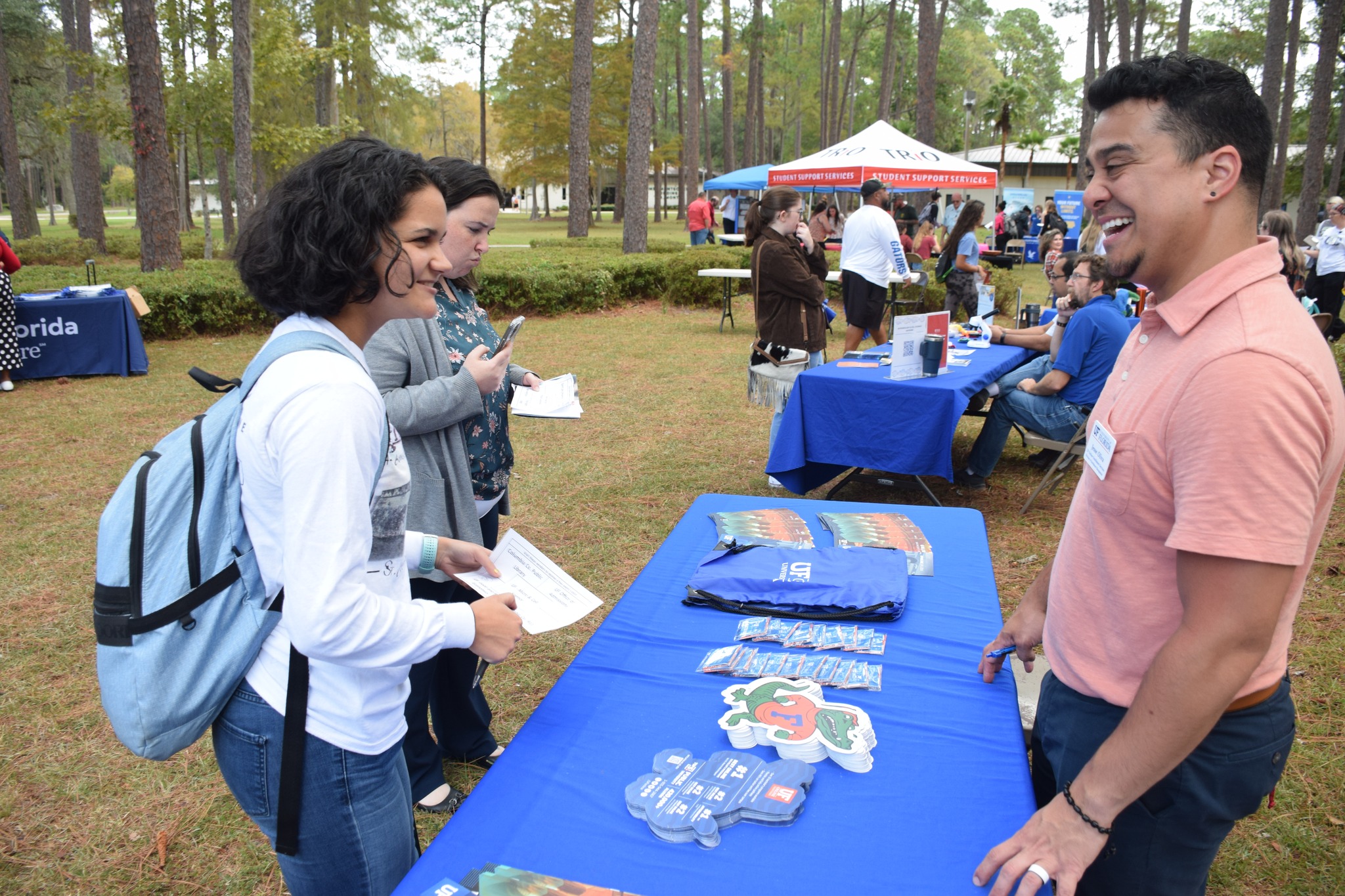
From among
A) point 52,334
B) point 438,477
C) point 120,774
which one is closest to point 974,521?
point 438,477

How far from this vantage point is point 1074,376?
5.16 m

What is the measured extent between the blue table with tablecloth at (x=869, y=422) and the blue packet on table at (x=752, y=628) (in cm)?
295

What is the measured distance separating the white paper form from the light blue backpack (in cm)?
54

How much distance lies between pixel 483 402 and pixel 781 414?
341 cm

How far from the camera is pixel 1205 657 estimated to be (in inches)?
41.0

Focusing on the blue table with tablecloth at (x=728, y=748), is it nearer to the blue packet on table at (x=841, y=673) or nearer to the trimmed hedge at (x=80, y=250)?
the blue packet on table at (x=841, y=673)

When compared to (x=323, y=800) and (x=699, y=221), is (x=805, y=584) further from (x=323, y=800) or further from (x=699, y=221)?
(x=699, y=221)

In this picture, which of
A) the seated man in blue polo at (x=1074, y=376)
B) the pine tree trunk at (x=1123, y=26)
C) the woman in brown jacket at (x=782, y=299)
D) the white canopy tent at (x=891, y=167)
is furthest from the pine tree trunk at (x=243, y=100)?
the pine tree trunk at (x=1123, y=26)

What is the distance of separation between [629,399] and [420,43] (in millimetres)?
29372

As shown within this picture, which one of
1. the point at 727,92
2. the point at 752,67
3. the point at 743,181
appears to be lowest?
the point at 743,181

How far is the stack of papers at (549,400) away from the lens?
2.81 m

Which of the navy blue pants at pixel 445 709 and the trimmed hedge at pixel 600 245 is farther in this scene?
A: the trimmed hedge at pixel 600 245

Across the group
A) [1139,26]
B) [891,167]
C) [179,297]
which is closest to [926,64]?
[891,167]

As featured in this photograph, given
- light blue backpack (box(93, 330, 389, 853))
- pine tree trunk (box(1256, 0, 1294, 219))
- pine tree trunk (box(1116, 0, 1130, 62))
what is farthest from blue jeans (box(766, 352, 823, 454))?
pine tree trunk (box(1116, 0, 1130, 62))
